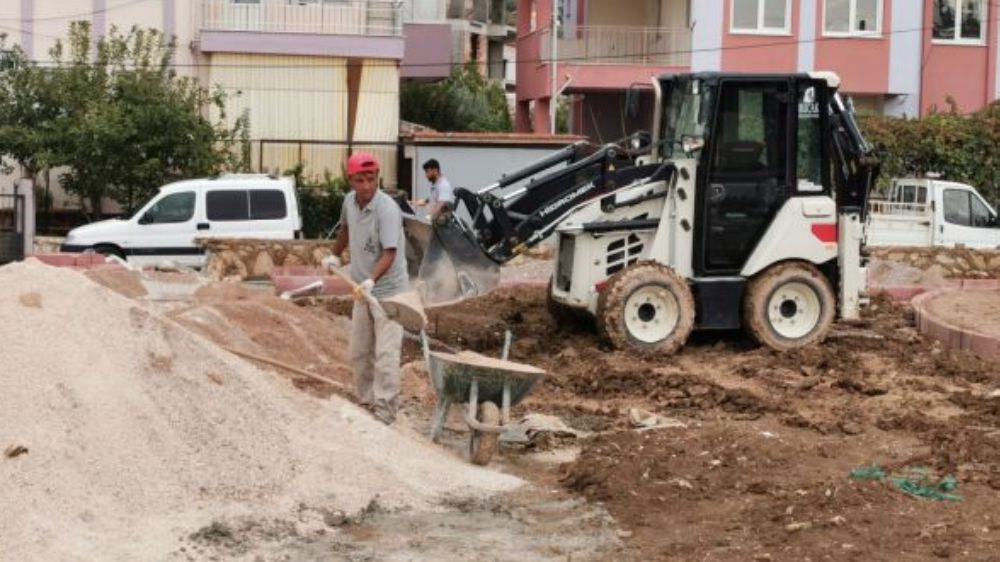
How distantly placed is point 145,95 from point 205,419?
75.8ft

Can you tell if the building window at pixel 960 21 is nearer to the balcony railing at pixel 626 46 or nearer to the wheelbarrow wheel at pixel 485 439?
the balcony railing at pixel 626 46

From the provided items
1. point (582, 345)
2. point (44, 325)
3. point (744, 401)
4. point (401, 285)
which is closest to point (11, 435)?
point (44, 325)

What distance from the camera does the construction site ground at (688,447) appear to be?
28.3ft

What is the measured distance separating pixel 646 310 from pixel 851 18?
25.3 meters

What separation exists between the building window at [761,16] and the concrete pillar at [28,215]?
57.2ft

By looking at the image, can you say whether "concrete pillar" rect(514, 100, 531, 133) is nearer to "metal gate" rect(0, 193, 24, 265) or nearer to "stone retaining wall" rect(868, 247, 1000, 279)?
"metal gate" rect(0, 193, 24, 265)

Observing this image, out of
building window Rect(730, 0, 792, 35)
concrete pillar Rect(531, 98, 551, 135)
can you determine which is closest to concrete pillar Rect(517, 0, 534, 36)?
concrete pillar Rect(531, 98, 551, 135)

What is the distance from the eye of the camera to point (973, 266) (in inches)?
1022

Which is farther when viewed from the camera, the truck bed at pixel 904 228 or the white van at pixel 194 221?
the truck bed at pixel 904 228

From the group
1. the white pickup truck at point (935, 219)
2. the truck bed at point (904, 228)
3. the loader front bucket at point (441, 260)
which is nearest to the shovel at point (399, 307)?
the loader front bucket at point (441, 260)

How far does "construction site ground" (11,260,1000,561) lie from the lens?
28.3 ft

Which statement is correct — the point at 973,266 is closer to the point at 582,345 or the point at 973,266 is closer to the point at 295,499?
the point at 582,345

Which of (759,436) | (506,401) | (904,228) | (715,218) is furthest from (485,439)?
(904,228)

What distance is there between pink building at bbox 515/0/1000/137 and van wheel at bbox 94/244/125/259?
15.5 metres
